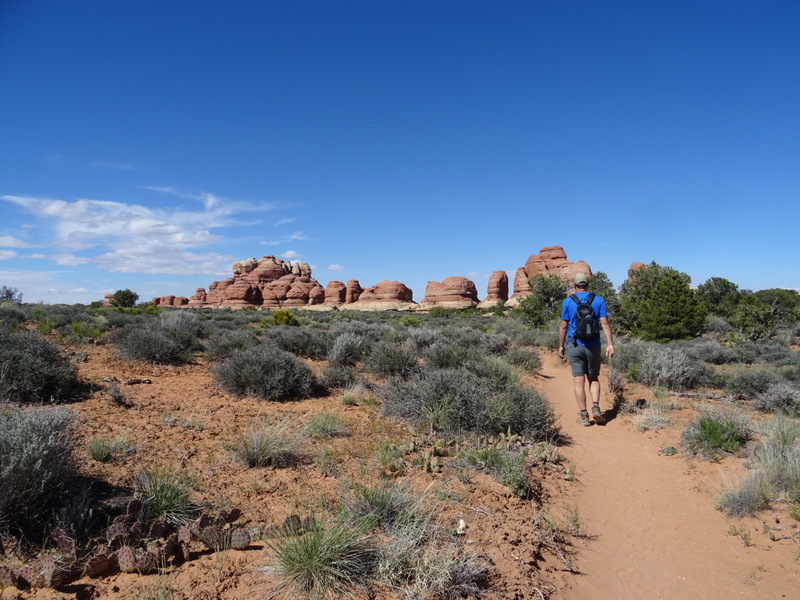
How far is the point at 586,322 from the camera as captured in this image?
21.3 feet

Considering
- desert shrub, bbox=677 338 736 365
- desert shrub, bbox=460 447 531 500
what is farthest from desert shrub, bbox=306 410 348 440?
desert shrub, bbox=677 338 736 365

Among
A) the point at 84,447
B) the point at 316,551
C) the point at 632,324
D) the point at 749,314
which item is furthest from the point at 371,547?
the point at 632,324

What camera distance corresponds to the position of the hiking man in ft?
21.4

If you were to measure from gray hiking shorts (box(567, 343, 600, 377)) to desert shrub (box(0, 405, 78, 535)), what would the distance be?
6.27 meters

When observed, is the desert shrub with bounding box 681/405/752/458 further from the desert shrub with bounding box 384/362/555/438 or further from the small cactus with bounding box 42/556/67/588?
the small cactus with bounding box 42/556/67/588

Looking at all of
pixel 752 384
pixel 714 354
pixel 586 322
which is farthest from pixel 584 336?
pixel 714 354

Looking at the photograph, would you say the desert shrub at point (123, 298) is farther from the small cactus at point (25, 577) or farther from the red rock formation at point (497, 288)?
the red rock formation at point (497, 288)

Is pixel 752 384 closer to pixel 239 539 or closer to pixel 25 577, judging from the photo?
pixel 239 539

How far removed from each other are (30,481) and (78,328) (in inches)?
414

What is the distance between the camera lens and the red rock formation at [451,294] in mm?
77319

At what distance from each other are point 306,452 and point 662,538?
3627 millimetres

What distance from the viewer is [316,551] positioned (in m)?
2.71

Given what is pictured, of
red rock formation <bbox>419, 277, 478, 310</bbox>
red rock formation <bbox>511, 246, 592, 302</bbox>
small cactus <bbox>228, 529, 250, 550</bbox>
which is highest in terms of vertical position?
red rock formation <bbox>511, 246, 592, 302</bbox>

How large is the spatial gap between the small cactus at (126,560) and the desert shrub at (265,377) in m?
4.65
